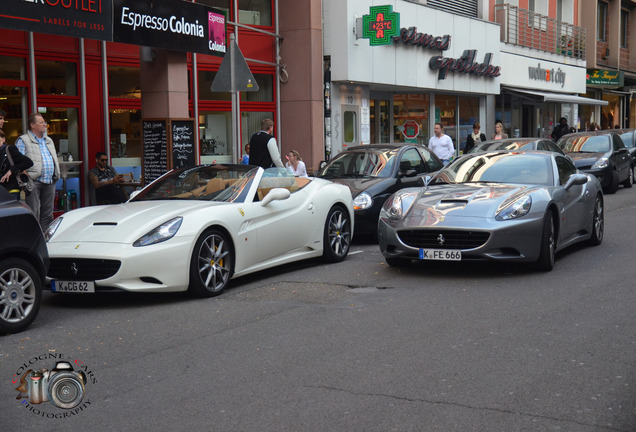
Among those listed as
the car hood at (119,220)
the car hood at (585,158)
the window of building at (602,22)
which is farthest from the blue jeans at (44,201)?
the window of building at (602,22)

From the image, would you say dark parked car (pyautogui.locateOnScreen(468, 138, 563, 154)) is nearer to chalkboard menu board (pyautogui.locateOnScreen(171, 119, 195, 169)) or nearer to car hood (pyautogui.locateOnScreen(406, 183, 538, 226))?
chalkboard menu board (pyautogui.locateOnScreen(171, 119, 195, 169))

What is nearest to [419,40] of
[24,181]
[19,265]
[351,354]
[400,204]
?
Answer: [24,181]

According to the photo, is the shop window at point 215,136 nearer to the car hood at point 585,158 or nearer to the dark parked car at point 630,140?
the car hood at point 585,158

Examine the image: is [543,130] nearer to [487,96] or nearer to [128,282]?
[487,96]

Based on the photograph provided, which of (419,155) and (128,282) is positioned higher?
(419,155)

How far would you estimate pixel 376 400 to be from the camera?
489cm

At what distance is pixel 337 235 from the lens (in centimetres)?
1066

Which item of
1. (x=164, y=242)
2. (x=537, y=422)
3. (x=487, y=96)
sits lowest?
(x=537, y=422)

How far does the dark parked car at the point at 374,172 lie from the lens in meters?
12.3

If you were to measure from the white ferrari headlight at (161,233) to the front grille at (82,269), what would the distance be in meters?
0.31

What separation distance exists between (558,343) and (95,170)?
962 cm

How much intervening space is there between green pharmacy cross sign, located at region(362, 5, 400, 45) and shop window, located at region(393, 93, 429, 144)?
4049 millimetres

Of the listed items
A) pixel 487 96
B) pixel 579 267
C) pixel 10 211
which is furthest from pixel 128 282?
pixel 487 96

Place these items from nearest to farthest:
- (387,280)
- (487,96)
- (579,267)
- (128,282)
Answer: (128,282), (387,280), (579,267), (487,96)
